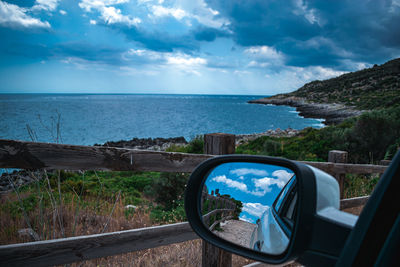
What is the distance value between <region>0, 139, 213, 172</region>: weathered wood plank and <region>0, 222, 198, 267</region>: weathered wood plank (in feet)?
1.69

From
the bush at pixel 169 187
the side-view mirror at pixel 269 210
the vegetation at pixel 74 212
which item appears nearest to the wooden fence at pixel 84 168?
the vegetation at pixel 74 212

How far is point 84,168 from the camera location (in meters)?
1.91

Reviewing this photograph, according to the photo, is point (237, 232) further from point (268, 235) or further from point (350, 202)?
point (350, 202)

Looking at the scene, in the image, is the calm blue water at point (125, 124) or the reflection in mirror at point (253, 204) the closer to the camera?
the reflection in mirror at point (253, 204)

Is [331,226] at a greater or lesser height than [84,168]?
greater

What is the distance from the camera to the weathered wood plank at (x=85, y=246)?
1810 millimetres

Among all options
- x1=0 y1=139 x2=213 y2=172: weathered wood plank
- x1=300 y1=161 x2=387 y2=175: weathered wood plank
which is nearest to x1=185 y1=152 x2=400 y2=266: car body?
x1=0 y1=139 x2=213 y2=172: weathered wood plank

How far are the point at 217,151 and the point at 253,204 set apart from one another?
5.04 ft

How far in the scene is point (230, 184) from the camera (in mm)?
1158

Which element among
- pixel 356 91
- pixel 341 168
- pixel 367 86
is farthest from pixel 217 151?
pixel 367 86

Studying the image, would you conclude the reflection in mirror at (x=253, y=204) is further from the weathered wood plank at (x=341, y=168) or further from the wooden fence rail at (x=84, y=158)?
the weathered wood plank at (x=341, y=168)

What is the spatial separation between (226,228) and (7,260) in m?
→ 1.51

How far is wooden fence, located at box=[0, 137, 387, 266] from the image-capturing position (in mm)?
1734

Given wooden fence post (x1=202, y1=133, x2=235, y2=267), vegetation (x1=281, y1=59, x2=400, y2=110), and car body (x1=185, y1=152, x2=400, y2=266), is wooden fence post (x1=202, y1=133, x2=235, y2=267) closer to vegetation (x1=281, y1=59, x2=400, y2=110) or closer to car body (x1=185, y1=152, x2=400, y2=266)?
car body (x1=185, y1=152, x2=400, y2=266)
